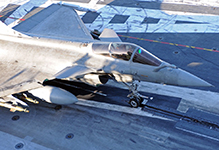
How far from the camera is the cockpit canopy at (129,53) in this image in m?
14.1

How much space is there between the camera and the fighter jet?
14.1 meters

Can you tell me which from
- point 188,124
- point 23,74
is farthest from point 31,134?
point 188,124

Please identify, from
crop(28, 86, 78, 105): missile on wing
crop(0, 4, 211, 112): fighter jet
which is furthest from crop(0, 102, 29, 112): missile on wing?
crop(28, 86, 78, 105): missile on wing

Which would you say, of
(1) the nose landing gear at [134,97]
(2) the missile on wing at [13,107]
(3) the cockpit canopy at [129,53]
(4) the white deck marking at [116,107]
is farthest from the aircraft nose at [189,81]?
(2) the missile on wing at [13,107]

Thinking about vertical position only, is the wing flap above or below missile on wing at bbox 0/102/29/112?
above

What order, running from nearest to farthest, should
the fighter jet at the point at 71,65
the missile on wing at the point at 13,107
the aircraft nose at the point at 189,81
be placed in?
the aircraft nose at the point at 189,81, the fighter jet at the point at 71,65, the missile on wing at the point at 13,107

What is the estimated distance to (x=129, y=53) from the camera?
564 inches

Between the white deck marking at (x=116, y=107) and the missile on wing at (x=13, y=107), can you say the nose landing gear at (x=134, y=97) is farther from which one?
the missile on wing at (x=13, y=107)

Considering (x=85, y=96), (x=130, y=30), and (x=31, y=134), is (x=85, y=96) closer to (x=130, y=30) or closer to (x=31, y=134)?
(x=31, y=134)

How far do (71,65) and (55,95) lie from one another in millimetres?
2115

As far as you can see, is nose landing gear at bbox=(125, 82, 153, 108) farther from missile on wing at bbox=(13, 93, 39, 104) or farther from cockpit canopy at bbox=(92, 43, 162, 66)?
missile on wing at bbox=(13, 93, 39, 104)

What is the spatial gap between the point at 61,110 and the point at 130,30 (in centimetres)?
1234

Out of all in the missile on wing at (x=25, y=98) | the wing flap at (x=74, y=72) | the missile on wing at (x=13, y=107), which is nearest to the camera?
the wing flap at (x=74, y=72)

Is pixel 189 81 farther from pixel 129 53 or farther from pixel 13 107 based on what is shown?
pixel 13 107
